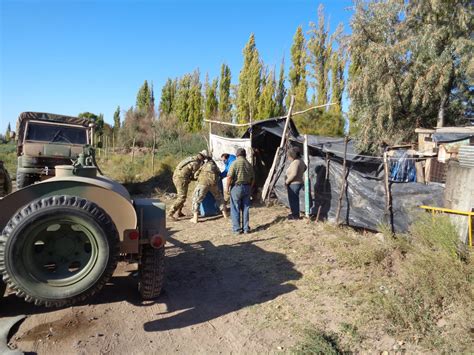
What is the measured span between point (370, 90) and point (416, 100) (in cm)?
129

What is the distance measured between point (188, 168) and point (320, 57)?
2131cm

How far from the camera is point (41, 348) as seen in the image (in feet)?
10.2

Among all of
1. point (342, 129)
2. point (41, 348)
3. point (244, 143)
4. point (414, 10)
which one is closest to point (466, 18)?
point (414, 10)

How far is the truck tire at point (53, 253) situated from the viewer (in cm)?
290

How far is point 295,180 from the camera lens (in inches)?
291

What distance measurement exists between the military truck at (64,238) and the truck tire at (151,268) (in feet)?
0.39

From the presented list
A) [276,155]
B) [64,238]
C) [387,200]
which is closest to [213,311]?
[64,238]

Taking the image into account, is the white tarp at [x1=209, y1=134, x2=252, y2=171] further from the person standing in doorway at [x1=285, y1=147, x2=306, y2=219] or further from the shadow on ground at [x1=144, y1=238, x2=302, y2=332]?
the shadow on ground at [x1=144, y1=238, x2=302, y2=332]

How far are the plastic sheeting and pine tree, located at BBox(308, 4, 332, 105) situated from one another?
19.5m

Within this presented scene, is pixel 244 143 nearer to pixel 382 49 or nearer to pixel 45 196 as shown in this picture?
pixel 382 49

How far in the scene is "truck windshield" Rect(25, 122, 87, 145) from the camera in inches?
367

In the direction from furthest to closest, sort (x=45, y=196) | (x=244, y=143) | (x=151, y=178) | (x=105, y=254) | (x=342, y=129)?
(x=342, y=129) < (x=151, y=178) < (x=244, y=143) < (x=45, y=196) < (x=105, y=254)

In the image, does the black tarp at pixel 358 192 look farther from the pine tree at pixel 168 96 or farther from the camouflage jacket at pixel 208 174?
the pine tree at pixel 168 96

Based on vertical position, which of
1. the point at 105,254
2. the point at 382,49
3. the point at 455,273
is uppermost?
the point at 382,49
